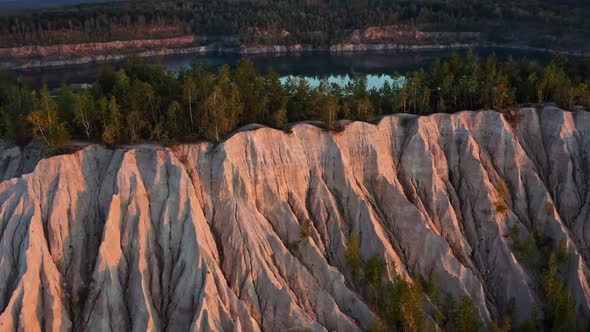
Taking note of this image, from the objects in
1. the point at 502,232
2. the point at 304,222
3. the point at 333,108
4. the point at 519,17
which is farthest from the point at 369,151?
the point at 519,17

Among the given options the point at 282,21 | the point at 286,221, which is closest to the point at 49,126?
the point at 286,221

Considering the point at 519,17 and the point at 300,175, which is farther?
the point at 519,17

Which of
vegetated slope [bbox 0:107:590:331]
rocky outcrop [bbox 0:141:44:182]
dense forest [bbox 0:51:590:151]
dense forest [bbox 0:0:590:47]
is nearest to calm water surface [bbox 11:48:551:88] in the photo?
dense forest [bbox 0:0:590:47]

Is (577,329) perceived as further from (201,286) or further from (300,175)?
(201,286)

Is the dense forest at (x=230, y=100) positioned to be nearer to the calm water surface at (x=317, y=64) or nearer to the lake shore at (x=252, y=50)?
the calm water surface at (x=317, y=64)

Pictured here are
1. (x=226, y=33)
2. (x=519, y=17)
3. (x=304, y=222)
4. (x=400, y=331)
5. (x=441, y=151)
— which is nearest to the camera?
(x=400, y=331)

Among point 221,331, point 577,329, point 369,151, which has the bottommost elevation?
point 577,329
